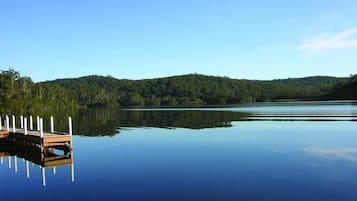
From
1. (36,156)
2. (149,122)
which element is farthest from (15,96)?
(36,156)

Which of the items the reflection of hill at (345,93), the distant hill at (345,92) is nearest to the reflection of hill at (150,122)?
the reflection of hill at (345,93)

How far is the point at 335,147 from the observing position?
70.9 feet

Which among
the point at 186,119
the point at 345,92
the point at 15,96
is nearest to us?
the point at 186,119

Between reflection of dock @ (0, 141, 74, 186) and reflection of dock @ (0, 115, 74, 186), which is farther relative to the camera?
reflection of dock @ (0, 115, 74, 186)

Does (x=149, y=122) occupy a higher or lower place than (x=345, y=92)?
lower

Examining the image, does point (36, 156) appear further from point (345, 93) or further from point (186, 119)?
point (345, 93)

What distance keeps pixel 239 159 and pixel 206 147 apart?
5008mm

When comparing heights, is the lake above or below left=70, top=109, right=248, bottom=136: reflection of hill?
below

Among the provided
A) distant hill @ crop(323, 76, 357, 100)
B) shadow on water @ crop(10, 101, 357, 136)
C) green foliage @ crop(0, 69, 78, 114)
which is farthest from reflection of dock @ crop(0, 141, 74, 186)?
distant hill @ crop(323, 76, 357, 100)

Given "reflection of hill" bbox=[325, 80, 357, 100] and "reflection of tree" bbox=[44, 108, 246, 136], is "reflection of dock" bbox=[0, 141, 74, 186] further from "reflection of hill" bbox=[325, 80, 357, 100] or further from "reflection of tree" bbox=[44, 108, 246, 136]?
"reflection of hill" bbox=[325, 80, 357, 100]

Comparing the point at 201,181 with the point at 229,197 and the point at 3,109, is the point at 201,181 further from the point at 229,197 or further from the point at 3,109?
the point at 3,109

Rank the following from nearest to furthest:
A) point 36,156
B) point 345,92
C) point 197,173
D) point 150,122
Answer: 1. point 197,173
2. point 36,156
3. point 150,122
4. point 345,92

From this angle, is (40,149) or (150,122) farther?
(150,122)

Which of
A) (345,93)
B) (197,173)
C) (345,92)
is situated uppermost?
(345,92)
